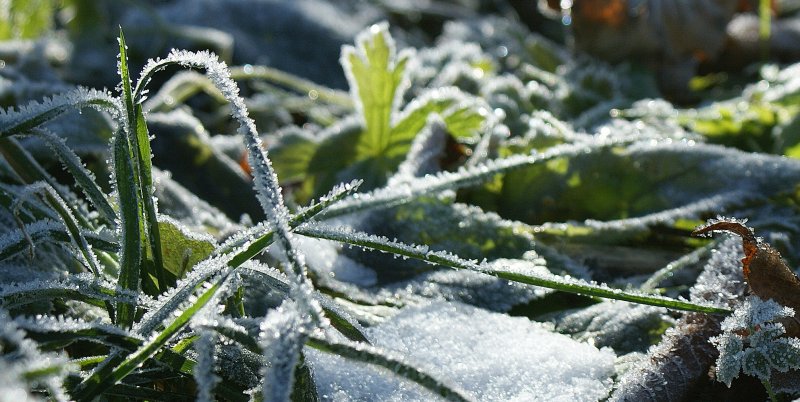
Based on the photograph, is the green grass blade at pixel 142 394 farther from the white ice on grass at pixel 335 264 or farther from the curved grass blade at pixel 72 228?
the white ice on grass at pixel 335 264

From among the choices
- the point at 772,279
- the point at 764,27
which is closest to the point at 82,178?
the point at 772,279

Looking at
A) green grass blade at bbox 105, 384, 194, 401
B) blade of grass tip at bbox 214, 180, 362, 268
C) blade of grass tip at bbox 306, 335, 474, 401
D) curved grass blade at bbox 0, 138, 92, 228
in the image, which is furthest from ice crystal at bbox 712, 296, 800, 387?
curved grass blade at bbox 0, 138, 92, 228

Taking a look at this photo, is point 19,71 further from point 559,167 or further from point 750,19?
point 750,19

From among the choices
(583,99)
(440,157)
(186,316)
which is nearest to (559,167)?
(440,157)

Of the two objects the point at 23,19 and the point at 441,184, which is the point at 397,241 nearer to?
Result: the point at 441,184

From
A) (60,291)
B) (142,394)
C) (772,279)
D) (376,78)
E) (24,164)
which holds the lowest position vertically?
(142,394)

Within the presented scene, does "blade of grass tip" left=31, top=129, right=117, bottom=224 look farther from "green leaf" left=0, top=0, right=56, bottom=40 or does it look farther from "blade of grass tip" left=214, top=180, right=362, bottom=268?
"green leaf" left=0, top=0, right=56, bottom=40

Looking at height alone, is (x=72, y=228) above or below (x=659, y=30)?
below

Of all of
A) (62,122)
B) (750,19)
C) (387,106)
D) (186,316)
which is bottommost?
(186,316)
